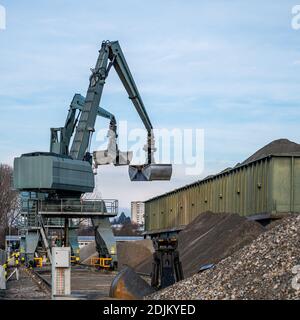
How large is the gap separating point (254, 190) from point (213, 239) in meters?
2.67

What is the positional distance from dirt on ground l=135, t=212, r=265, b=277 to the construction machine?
7947 mm

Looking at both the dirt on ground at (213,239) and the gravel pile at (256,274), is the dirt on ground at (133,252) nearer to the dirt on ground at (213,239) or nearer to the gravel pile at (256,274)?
the dirt on ground at (213,239)

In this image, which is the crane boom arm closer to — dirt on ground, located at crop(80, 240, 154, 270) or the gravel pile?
dirt on ground, located at crop(80, 240, 154, 270)

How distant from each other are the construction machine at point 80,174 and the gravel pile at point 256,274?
23.4 meters

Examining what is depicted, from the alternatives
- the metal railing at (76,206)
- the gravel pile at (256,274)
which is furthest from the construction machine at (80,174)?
the gravel pile at (256,274)

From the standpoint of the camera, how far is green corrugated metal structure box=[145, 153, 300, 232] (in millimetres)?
Answer: 25594

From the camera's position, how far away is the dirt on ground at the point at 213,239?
2227 centimetres

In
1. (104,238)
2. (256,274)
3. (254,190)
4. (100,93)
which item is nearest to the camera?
(256,274)

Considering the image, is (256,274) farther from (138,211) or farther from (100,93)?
(138,211)

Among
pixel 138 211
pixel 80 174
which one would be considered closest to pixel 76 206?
pixel 80 174

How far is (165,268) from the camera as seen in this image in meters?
17.1

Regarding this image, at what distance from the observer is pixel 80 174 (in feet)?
131

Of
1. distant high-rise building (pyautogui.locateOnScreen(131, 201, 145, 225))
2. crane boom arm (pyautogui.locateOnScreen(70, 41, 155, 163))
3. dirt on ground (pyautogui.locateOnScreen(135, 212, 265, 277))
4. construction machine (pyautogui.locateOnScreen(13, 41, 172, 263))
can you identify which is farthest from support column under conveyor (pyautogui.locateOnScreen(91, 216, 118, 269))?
distant high-rise building (pyautogui.locateOnScreen(131, 201, 145, 225))
